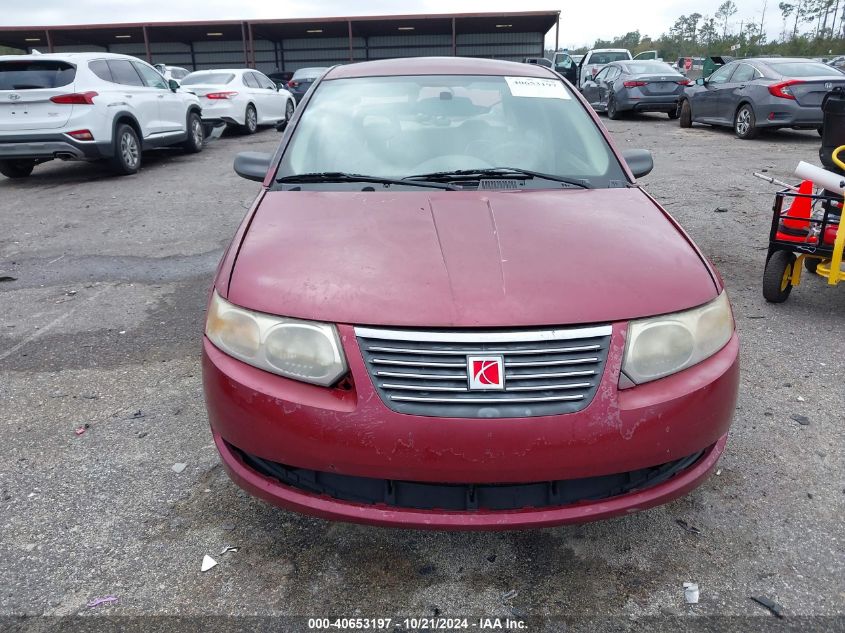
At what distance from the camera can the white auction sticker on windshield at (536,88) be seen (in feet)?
11.0

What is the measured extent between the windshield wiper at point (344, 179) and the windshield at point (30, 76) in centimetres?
740

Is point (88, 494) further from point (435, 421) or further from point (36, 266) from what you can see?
point (36, 266)

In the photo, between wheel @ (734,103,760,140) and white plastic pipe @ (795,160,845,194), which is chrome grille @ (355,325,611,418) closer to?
white plastic pipe @ (795,160,845,194)

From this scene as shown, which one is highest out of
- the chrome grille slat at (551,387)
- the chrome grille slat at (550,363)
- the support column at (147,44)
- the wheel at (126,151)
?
the support column at (147,44)

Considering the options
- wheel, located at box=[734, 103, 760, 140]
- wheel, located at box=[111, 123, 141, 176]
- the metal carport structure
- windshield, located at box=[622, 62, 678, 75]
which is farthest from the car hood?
the metal carport structure

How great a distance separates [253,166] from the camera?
10.9 ft

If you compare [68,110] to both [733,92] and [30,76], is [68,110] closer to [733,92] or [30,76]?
[30,76]

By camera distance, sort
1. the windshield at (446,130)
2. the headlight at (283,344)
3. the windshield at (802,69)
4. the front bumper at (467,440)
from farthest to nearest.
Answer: the windshield at (802,69) < the windshield at (446,130) < the headlight at (283,344) < the front bumper at (467,440)

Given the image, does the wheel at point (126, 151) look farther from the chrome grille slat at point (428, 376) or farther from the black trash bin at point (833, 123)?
the chrome grille slat at point (428, 376)

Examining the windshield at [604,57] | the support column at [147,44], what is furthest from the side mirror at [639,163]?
the support column at [147,44]

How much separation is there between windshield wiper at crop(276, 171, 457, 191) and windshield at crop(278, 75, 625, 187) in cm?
5

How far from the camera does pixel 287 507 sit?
1.94m

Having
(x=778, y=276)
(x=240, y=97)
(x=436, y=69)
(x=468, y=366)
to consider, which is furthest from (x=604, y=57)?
(x=468, y=366)

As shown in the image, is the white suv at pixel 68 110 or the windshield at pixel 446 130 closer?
the windshield at pixel 446 130
